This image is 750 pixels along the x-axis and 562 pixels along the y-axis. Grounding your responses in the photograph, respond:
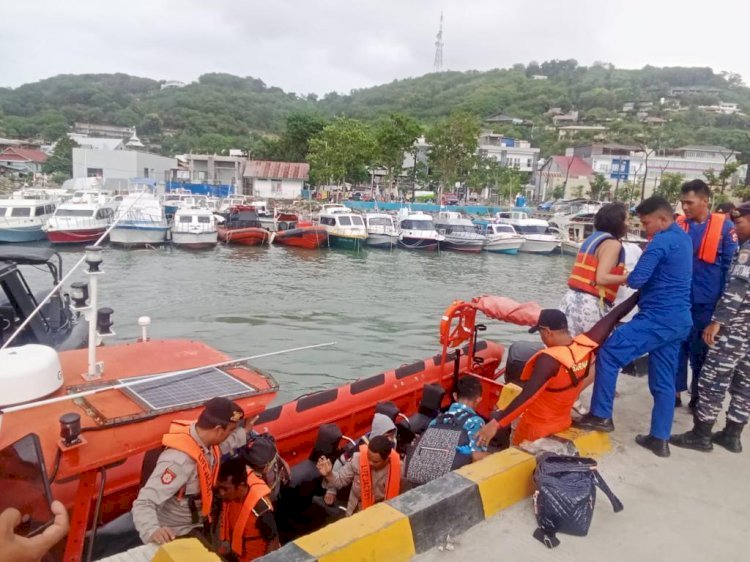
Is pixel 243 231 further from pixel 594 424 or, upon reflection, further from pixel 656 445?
pixel 656 445

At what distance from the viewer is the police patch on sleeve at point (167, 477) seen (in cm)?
282

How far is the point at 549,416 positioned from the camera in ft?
12.0

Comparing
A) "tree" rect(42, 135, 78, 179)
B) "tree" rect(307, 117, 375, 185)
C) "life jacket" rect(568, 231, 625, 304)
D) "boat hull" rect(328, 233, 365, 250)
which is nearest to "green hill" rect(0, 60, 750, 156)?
"tree" rect(307, 117, 375, 185)

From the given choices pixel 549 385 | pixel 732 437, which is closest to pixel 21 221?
pixel 549 385

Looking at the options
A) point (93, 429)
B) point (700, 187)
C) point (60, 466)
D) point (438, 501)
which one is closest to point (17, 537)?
point (60, 466)

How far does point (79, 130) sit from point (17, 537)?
123 metres

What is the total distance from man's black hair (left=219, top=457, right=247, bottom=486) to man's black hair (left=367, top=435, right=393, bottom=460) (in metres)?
0.81

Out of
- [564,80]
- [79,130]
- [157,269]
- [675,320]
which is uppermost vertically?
[564,80]

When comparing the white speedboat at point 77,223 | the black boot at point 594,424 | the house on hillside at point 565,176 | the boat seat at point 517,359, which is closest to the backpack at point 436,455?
the black boot at point 594,424

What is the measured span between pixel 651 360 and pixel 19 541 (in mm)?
3765

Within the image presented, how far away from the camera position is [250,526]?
3184 mm

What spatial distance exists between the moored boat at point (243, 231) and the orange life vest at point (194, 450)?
27.0 m

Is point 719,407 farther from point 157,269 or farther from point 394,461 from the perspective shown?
point 157,269

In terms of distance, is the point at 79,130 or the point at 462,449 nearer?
the point at 462,449
